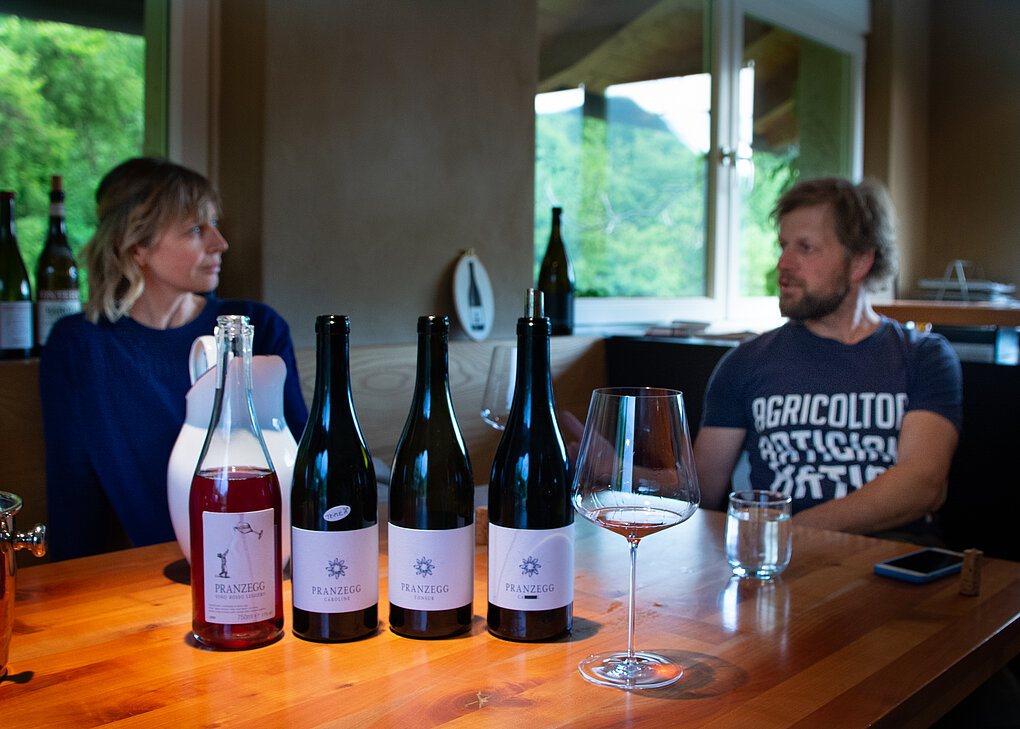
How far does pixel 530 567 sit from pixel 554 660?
8 centimetres

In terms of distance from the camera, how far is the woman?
5.55ft

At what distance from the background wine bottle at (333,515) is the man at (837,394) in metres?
1.06

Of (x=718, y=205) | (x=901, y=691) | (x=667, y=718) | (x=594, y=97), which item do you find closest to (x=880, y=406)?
(x=901, y=691)

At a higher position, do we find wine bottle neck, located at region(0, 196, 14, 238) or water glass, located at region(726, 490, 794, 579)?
wine bottle neck, located at region(0, 196, 14, 238)

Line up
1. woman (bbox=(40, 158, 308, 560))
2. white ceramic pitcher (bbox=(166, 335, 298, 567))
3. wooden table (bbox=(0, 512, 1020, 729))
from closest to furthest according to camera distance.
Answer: wooden table (bbox=(0, 512, 1020, 729)) → white ceramic pitcher (bbox=(166, 335, 298, 567)) → woman (bbox=(40, 158, 308, 560))

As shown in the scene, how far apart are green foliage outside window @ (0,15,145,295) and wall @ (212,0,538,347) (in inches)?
8.4

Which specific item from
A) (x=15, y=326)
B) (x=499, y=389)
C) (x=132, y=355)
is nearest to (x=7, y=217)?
(x=15, y=326)

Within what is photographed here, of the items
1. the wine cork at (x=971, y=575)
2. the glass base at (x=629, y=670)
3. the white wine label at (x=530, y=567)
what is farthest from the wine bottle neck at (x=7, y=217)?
the wine cork at (x=971, y=575)

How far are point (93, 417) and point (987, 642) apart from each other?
1461 mm

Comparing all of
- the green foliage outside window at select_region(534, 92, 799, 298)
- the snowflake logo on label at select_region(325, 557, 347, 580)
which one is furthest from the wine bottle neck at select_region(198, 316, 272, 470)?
the green foliage outside window at select_region(534, 92, 799, 298)

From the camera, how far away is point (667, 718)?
68 centimetres

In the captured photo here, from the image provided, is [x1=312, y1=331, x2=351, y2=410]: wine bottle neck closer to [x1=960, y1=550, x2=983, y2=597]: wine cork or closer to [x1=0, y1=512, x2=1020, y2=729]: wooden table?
[x1=0, y1=512, x2=1020, y2=729]: wooden table

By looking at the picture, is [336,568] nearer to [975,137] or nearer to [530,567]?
[530,567]

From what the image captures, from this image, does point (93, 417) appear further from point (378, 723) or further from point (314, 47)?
point (378, 723)
